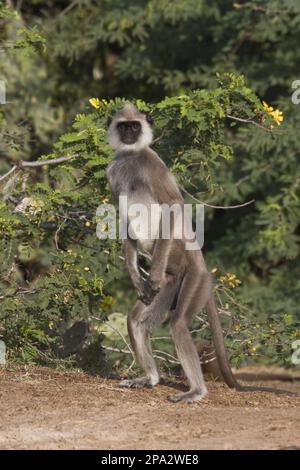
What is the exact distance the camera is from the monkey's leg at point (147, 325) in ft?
21.2

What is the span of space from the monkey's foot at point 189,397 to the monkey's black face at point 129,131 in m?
1.52

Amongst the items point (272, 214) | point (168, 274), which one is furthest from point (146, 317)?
point (272, 214)

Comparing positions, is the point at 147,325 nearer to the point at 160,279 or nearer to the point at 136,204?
the point at 160,279

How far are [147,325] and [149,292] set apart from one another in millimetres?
209

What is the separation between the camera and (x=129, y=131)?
675 centimetres

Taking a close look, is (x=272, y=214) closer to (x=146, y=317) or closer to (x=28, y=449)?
(x=146, y=317)

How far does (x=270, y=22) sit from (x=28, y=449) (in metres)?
8.70
